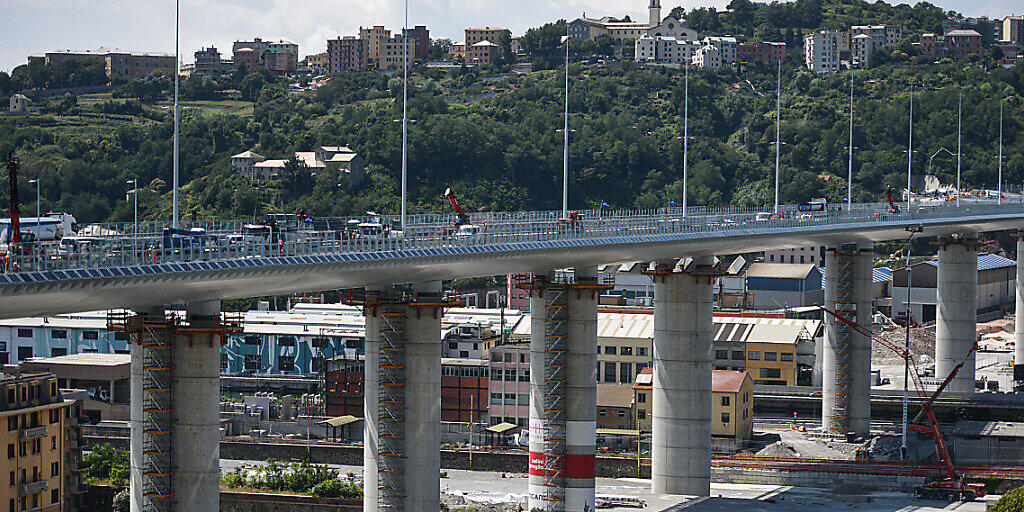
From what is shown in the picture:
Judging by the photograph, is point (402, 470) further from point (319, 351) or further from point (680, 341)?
point (319, 351)

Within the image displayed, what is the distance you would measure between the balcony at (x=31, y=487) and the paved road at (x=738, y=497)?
2301 centimetres

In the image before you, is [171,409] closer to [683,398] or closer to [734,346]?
[683,398]

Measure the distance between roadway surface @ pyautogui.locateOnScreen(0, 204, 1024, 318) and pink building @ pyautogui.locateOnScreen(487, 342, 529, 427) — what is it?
56.9 feet

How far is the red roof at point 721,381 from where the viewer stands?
107 metres

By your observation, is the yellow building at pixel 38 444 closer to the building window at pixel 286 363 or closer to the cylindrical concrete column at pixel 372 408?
the cylindrical concrete column at pixel 372 408

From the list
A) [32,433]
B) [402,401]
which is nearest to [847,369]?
[402,401]

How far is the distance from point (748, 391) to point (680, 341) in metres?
21.4

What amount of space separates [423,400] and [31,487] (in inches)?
742

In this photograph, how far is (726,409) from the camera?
4210 inches

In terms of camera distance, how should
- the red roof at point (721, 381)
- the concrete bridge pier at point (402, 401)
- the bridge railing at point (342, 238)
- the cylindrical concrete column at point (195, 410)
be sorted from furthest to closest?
the red roof at point (721, 381) < the concrete bridge pier at point (402, 401) < the cylindrical concrete column at point (195, 410) < the bridge railing at point (342, 238)

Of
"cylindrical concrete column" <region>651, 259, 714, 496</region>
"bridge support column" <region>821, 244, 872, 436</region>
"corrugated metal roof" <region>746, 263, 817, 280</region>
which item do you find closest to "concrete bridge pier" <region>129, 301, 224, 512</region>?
"cylindrical concrete column" <region>651, 259, 714, 496</region>

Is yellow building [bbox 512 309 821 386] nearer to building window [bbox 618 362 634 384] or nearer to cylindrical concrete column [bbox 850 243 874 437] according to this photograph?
building window [bbox 618 362 634 384]

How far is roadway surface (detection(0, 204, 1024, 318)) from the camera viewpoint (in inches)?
2036

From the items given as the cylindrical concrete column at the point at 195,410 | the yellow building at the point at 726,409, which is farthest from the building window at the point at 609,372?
the cylindrical concrete column at the point at 195,410
